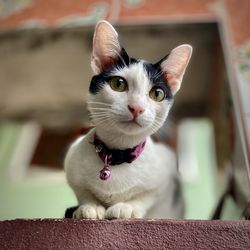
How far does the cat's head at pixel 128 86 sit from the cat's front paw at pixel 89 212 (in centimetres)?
16

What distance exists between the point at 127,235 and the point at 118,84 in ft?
0.91

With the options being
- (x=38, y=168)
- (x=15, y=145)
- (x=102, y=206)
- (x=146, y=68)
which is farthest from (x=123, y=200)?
(x=15, y=145)

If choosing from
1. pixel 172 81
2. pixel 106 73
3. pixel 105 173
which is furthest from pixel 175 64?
pixel 105 173

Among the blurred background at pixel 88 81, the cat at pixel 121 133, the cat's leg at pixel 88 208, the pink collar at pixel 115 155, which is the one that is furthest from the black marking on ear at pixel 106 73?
the blurred background at pixel 88 81

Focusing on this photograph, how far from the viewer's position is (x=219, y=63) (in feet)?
4.96

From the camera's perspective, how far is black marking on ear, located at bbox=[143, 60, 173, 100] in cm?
81

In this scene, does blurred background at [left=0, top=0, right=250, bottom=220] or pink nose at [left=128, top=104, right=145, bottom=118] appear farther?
blurred background at [left=0, top=0, right=250, bottom=220]

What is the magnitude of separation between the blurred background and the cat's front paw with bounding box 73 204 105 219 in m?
0.36

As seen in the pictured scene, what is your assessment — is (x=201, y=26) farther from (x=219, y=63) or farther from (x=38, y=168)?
(x=38, y=168)

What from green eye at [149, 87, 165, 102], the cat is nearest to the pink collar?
the cat

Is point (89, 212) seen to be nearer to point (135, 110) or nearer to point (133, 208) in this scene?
point (133, 208)

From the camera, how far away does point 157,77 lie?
820 mm

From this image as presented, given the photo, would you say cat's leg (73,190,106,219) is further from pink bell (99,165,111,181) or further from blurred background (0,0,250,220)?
blurred background (0,0,250,220)

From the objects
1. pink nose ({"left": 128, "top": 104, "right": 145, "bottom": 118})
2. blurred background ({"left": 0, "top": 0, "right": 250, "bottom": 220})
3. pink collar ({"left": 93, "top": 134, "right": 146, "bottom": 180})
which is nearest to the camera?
pink nose ({"left": 128, "top": 104, "right": 145, "bottom": 118})
